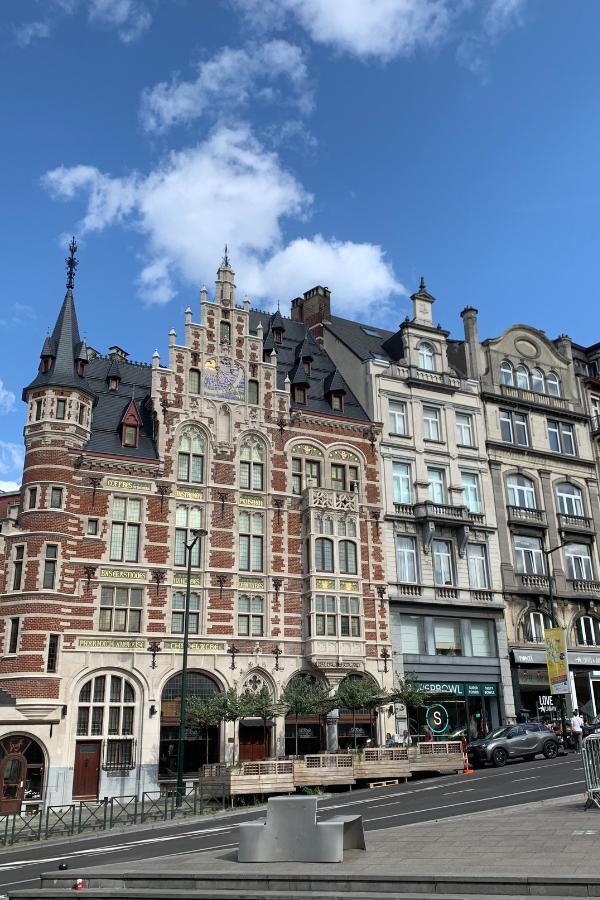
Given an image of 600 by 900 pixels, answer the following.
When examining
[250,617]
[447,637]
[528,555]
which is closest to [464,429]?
[528,555]

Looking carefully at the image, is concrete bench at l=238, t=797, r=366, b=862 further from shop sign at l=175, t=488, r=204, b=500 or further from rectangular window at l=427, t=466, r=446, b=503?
rectangular window at l=427, t=466, r=446, b=503

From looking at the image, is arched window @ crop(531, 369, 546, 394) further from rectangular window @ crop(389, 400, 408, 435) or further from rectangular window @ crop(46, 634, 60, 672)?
rectangular window @ crop(46, 634, 60, 672)

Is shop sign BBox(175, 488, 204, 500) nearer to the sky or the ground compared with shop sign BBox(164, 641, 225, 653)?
nearer to the sky

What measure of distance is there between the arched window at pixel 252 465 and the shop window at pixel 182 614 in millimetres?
5984

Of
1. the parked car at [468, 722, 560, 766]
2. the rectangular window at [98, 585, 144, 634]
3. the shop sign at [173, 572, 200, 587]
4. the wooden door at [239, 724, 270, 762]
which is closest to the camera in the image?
the parked car at [468, 722, 560, 766]

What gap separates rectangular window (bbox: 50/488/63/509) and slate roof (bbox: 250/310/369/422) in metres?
13.3

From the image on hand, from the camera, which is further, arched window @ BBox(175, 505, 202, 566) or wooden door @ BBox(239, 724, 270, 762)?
arched window @ BBox(175, 505, 202, 566)

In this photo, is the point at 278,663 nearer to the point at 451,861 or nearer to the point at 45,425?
the point at 45,425

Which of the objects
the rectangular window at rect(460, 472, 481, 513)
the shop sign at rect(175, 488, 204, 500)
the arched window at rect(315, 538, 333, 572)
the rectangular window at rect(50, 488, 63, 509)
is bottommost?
the arched window at rect(315, 538, 333, 572)

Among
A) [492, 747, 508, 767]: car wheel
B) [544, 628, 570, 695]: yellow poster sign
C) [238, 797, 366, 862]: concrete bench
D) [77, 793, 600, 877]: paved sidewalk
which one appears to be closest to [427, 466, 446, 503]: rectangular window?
[544, 628, 570, 695]: yellow poster sign

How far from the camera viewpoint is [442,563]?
44875 millimetres

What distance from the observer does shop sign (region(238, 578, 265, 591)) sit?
39.2 metres

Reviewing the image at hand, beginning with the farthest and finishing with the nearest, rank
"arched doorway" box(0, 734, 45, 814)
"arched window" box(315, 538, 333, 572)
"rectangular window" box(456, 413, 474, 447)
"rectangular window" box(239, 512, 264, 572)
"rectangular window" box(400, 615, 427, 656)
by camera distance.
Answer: "rectangular window" box(456, 413, 474, 447) → "rectangular window" box(400, 615, 427, 656) → "arched window" box(315, 538, 333, 572) → "rectangular window" box(239, 512, 264, 572) → "arched doorway" box(0, 734, 45, 814)

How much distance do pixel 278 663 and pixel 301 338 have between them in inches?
784
